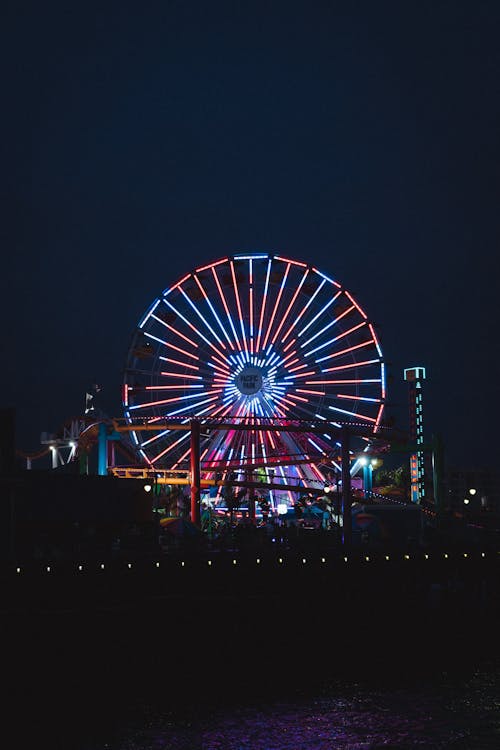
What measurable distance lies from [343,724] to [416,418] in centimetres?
7133

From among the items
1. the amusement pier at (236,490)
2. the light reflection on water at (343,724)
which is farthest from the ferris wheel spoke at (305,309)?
the light reflection on water at (343,724)

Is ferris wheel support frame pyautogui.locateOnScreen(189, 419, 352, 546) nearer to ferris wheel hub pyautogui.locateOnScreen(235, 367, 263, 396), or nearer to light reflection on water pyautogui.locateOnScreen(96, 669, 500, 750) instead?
ferris wheel hub pyautogui.locateOnScreen(235, 367, 263, 396)

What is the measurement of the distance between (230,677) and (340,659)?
214 inches

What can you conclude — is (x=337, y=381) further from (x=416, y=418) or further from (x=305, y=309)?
(x=416, y=418)

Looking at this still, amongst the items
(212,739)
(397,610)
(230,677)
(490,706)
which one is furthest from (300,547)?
(212,739)

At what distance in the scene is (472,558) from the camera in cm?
4781

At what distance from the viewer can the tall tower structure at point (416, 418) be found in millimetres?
93925

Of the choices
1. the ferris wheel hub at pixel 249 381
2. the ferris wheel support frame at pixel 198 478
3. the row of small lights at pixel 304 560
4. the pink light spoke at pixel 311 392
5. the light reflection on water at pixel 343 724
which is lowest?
the light reflection on water at pixel 343 724

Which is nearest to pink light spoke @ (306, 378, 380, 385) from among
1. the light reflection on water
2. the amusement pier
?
the amusement pier

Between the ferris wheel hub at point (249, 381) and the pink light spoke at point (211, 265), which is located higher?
the pink light spoke at point (211, 265)

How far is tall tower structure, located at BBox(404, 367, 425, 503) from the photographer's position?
93.9m

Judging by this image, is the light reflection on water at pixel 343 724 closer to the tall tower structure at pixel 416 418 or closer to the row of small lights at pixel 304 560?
the row of small lights at pixel 304 560

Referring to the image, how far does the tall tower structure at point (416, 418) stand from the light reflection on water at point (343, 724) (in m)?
59.8

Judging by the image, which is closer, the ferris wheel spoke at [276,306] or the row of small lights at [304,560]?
the row of small lights at [304,560]
